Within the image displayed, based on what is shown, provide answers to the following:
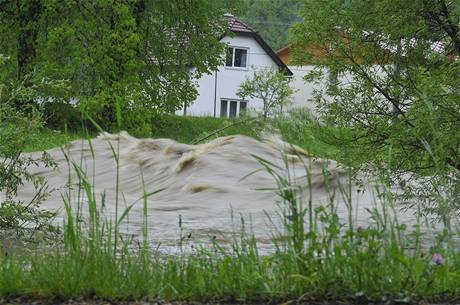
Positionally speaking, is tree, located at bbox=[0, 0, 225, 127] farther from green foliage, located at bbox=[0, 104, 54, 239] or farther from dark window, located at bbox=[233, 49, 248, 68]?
dark window, located at bbox=[233, 49, 248, 68]

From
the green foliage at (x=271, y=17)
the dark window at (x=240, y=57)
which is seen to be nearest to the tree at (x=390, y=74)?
the dark window at (x=240, y=57)

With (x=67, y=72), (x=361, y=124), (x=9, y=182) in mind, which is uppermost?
(x=67, y=72)

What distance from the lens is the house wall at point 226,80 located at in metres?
60.9

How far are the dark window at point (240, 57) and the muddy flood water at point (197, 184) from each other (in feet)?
157

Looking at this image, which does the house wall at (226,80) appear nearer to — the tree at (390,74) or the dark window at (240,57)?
the dark window at (240,57)

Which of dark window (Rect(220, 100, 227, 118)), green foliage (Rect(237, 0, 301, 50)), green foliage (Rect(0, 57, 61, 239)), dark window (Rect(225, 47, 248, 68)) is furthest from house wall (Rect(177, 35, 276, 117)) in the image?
green foliage (Rect(0, 57, 61, 239))

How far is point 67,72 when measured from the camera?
27.3 m

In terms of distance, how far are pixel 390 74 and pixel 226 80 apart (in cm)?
5302

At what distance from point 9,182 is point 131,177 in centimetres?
526

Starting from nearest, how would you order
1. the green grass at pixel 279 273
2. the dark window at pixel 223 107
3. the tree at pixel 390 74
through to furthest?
the green grass at pixel 279 273, the tree at pixel 390 74, the dark window at pixel 223 107

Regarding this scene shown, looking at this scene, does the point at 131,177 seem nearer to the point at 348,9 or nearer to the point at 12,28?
the point at 348,9

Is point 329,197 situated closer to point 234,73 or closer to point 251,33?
point 251,33

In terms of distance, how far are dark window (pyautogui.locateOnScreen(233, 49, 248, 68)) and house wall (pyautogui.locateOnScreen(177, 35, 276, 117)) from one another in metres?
Answer: 0.33

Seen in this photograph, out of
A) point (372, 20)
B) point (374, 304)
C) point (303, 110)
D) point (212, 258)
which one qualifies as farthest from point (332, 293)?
point (372, 20)
